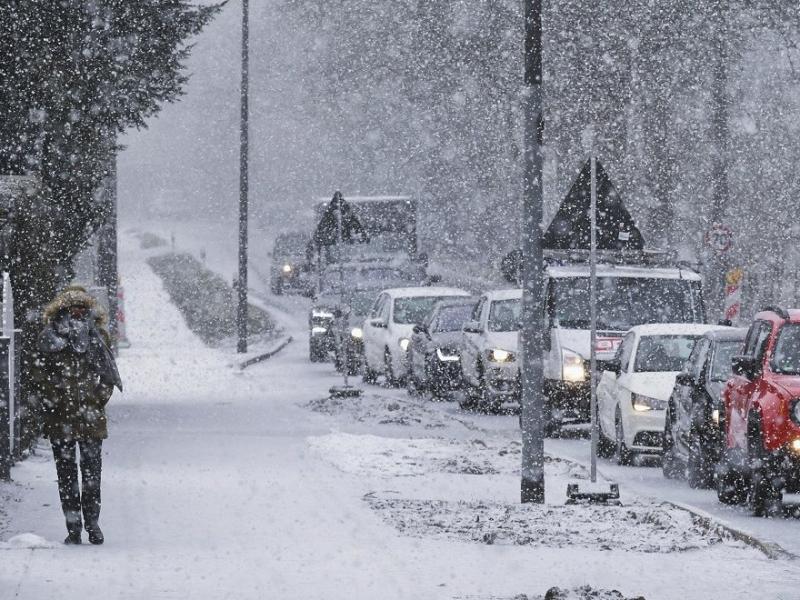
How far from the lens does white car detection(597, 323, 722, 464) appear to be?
19062mm

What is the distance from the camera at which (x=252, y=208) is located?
126 metres

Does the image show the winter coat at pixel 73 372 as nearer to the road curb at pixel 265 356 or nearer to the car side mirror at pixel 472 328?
the car side mirror at pixel 472 328

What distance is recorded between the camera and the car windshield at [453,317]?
30314mm

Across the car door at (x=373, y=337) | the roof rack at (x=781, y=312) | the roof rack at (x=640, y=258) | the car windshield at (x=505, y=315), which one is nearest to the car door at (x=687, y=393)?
the roof rack at (x=781, y=312)

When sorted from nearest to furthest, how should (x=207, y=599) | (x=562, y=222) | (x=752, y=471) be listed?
(x=207, y=599) < (x=752, y=471) < (x=562, y=222)

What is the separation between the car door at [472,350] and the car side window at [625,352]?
642 centimetres

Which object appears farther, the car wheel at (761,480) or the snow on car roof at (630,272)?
the snow on car roof at (630,272)

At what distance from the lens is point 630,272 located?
23672mm

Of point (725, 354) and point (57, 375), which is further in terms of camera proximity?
point (725, 354)

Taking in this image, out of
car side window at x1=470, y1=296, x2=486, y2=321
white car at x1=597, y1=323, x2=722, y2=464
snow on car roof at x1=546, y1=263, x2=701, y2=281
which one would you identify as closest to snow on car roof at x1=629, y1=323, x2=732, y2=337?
white car at x1=597, y1=323, x2=722, y2=464

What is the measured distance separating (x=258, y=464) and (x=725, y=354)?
4.34m

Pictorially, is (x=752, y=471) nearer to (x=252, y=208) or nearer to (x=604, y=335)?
(x=604, y=335)

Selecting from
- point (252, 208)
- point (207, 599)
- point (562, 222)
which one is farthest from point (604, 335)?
point (252, 208)

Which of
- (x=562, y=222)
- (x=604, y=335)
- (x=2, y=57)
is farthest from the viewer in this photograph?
(x=604, y=335)
